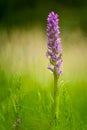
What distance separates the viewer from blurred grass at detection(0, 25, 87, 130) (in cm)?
241

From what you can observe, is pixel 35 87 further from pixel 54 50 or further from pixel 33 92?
pixel 54 50

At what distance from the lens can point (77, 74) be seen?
3.57 meters

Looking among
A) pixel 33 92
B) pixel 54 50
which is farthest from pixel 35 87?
pixel 54 50

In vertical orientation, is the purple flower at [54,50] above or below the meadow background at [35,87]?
above

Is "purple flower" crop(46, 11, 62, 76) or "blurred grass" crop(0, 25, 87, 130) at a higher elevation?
"purple flower" crop(46, 11, 62, 76)

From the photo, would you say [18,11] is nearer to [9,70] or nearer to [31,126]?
[9,70]

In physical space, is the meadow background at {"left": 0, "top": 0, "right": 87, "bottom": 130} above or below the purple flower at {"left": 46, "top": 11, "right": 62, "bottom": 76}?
below

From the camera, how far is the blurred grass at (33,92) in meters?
→ 2.41

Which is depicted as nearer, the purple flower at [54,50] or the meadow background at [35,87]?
the purple flower at [54,50]

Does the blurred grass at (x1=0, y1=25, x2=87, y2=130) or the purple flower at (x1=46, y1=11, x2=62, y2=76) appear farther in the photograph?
the blurred grass at (x1=0, y1=25, x2=87, y2=130)

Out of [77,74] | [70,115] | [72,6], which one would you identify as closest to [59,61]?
[70,115]

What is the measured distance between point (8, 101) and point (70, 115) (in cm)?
29

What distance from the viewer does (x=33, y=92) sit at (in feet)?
9.11

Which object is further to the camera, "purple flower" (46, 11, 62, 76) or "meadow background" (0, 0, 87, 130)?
"meadow background" (0, 0, 87, 130)
